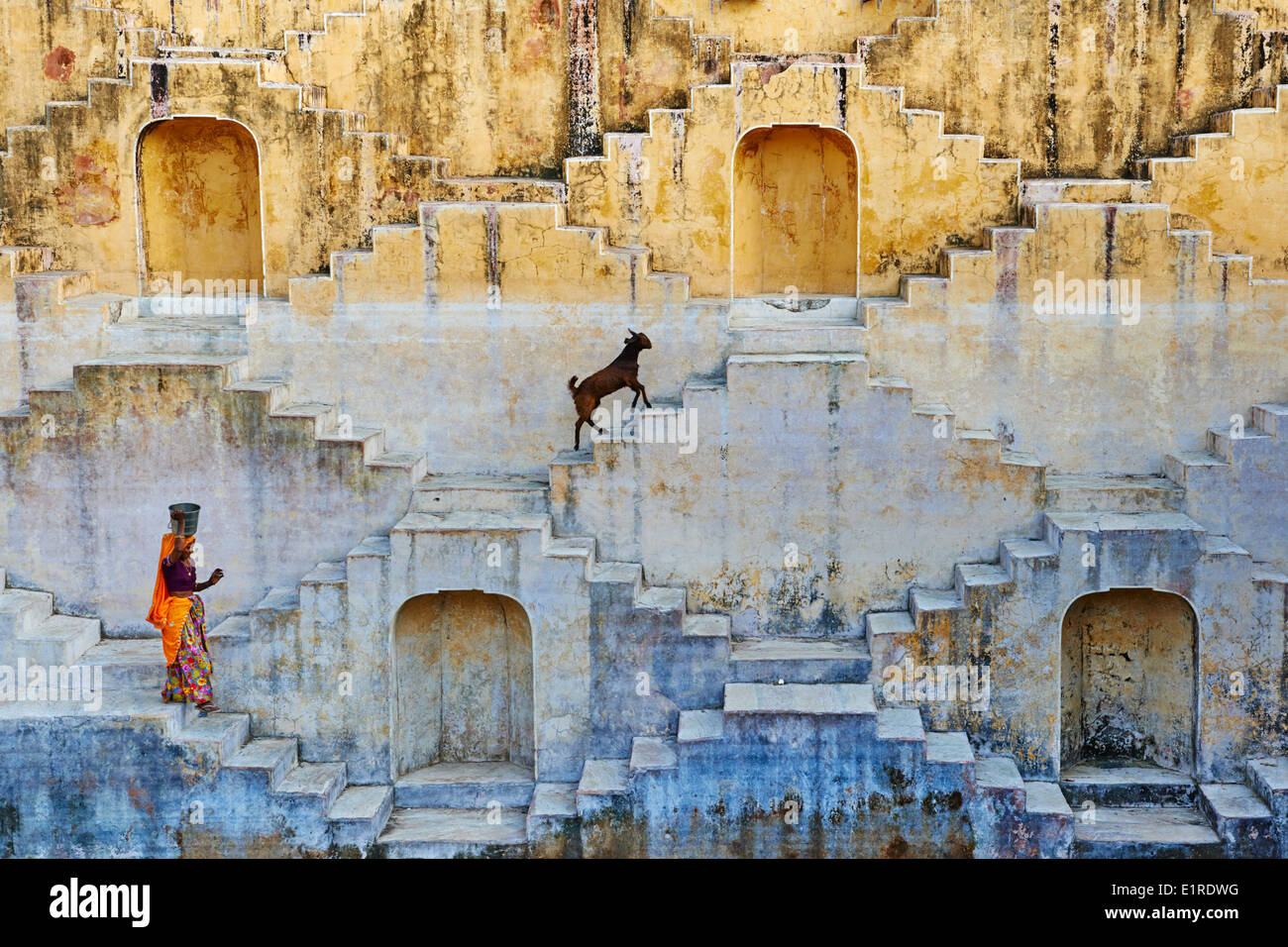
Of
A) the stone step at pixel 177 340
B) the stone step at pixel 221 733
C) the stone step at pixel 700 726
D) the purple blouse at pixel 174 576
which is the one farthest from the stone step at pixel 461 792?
the stone step at pixel 177 340

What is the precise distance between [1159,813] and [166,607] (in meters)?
9.94

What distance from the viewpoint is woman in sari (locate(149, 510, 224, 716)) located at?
16109 mm

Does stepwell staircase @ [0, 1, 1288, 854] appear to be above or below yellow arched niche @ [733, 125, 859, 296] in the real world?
below

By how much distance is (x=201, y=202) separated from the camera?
1953 cm

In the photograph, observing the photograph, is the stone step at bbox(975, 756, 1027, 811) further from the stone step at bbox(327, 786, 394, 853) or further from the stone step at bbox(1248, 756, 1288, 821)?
the stone step at bbox(327, 786, 394, 853)

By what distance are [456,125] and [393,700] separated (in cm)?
683

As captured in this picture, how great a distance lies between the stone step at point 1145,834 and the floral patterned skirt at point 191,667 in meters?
8.56

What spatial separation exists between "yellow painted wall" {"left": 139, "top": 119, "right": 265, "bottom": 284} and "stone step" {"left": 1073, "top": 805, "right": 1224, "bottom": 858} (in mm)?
10968

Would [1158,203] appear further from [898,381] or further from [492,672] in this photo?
[492,672]

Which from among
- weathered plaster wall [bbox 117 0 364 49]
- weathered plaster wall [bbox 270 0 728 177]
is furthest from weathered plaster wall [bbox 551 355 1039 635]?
weathered plaster wall [bbox 117 0 364 49]

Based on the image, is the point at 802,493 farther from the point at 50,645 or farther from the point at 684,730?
the point at 50,645

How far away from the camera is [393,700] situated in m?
16.7

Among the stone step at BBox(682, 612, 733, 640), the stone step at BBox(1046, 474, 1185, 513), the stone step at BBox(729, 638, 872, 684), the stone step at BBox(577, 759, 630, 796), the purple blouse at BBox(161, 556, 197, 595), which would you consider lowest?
the stone step at BBox(577, 759, 630, 796)

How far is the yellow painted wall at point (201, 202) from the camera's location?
19.2m
